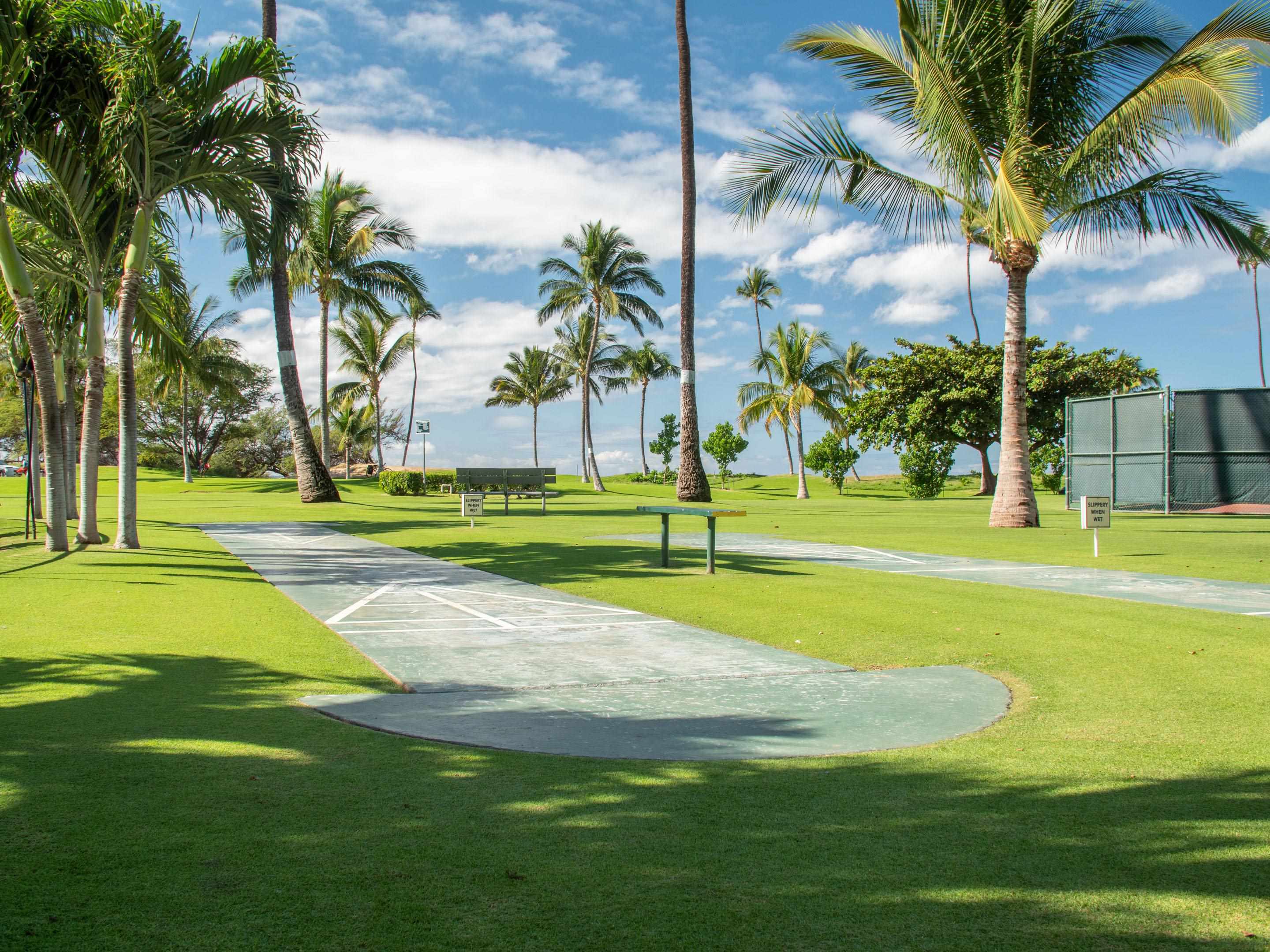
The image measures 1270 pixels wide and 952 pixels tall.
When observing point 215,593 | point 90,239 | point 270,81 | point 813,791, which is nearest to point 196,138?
point 270,81

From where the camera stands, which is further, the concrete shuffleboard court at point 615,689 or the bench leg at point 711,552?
the bench leg at point 711,552

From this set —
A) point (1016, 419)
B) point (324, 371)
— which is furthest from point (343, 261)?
point (1016, 419)

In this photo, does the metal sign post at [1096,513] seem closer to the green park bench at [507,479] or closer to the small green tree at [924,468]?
the green park bench at [507,479]

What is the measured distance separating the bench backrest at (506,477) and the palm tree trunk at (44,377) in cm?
1107

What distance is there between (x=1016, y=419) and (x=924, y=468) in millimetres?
25621

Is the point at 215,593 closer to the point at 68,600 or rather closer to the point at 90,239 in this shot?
the point at 68,600

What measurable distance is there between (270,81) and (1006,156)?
42.2ft

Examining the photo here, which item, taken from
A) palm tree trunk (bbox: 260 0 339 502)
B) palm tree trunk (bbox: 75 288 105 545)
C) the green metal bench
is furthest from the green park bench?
the green metal bench

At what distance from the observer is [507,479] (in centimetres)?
2464

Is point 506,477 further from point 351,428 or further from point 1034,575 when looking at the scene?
point 351,428

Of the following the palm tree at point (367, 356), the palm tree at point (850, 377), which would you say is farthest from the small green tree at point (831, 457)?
the palm tree at point (367, 356)

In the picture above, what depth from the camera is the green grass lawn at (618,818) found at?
250 centimetres

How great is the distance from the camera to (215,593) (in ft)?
29.8

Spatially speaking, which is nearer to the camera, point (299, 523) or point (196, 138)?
point (196, 138)
